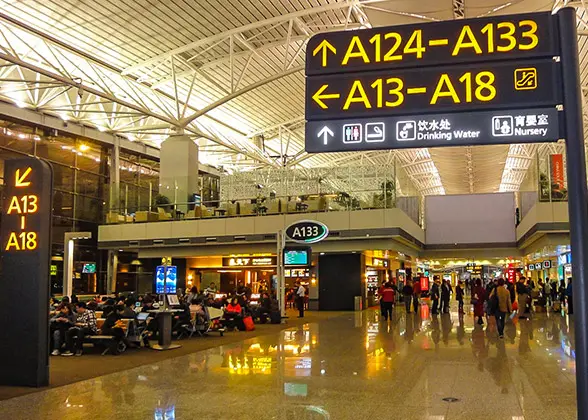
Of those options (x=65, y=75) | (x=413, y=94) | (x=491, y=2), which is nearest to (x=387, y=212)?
(x=491, y=2)

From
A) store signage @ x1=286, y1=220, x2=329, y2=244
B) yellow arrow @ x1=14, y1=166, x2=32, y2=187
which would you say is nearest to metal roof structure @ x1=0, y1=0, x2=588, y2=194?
store signage @ x1=286, y1=220, x2=329, y2=244

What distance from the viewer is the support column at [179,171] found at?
1228 inches

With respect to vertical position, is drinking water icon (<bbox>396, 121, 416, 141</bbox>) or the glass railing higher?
the glass railing

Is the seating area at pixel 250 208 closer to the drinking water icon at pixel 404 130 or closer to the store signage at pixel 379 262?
the store signage at pixel 379 262

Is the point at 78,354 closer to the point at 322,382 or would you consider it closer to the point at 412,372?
the point at 322,382

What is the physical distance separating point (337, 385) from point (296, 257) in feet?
45.6

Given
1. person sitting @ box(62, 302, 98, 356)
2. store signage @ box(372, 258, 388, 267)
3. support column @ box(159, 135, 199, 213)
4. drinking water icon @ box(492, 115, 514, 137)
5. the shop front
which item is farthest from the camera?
store signage @ box(372, 258, 388, 267)

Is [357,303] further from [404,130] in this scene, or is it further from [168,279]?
[404,130]

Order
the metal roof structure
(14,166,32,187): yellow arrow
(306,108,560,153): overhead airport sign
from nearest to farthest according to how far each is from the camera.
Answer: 1. (306,108,560,153): overhead airport sign
2. (14,166,32,187): yellow arrow
3. the metal roof structure

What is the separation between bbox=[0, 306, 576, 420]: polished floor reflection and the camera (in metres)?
7.09

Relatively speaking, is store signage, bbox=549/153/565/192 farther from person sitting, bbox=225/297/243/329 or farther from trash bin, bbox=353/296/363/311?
person sitting, bbox=225/297/243/329

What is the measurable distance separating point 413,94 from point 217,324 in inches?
550

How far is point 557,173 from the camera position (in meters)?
22.7

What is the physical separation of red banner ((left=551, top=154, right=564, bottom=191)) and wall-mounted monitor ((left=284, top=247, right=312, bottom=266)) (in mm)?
9651
